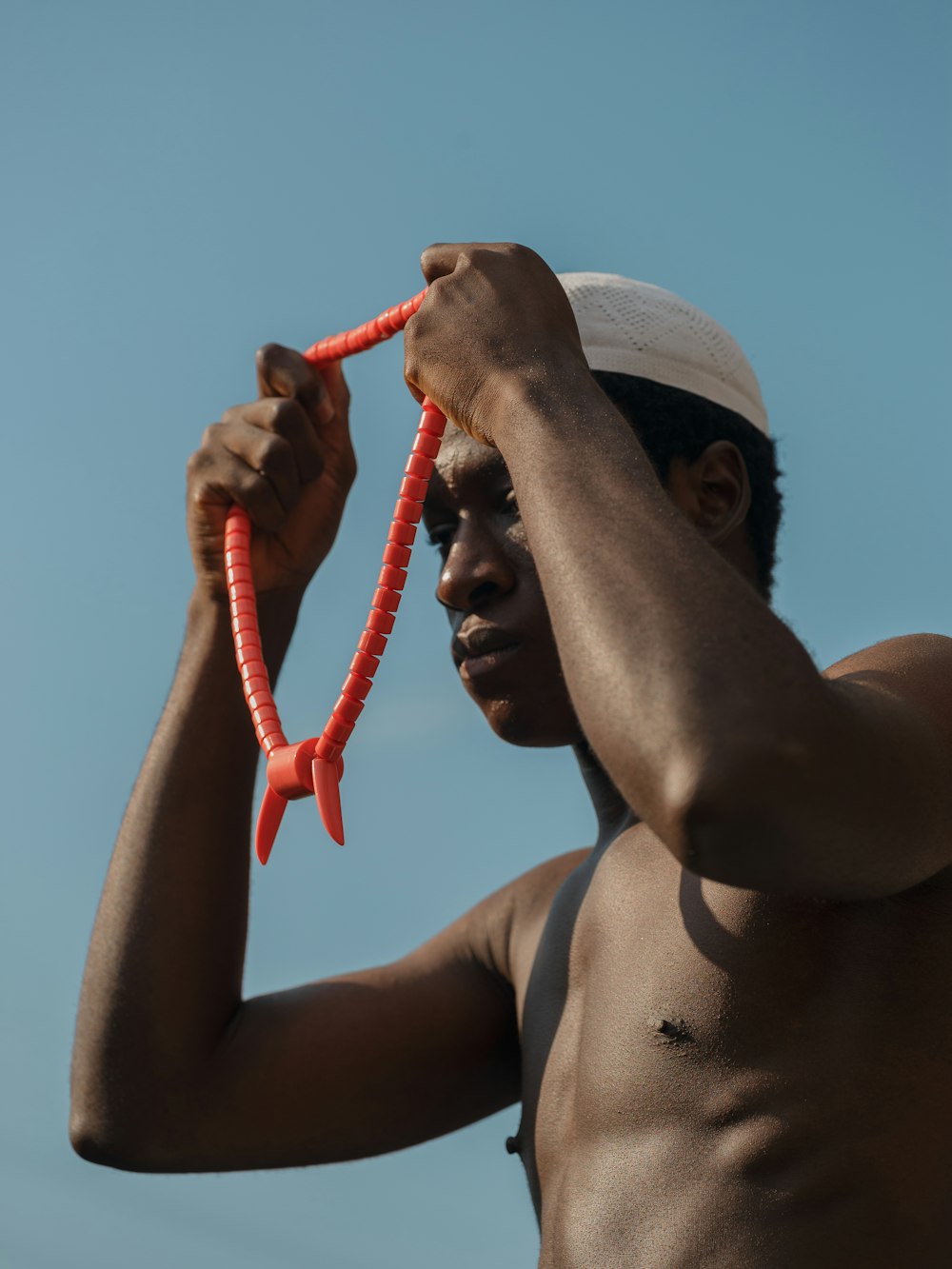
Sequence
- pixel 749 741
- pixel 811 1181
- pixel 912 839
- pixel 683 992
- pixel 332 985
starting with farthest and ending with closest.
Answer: pixel 332 985 < pixel 683 992 < pixel 811 1181 < pixel 912 839 < pixel 749 741

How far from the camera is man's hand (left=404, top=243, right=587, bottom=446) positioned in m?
2.26

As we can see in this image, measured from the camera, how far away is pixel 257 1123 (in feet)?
10.7

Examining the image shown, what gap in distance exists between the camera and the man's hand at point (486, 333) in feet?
7.41

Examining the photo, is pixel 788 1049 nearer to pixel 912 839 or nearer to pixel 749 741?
pixel 912 839

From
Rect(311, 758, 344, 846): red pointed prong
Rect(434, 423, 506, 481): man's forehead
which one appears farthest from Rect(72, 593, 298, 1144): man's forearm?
Rect(311, 758, 344, 846): red pointed prong

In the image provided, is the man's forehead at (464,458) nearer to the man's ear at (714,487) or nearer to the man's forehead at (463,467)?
the man's forehead at (463,467)

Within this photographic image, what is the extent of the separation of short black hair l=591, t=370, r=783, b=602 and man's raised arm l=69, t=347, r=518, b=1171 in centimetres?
69

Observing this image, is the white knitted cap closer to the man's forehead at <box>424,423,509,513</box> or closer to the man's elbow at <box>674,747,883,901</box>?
the man's forehead at <box>424,423,509,513</box>

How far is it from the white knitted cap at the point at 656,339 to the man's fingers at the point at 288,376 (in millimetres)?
586

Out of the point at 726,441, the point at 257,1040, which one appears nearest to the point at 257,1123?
the point at 257,1040

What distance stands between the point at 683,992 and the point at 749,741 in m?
0.89

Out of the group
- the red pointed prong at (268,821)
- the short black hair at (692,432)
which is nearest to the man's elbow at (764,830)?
the red pointed prong at (268,821)

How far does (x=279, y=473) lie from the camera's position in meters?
3.38

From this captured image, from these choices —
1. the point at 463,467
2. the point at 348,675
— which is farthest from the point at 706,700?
the point at 463,467
